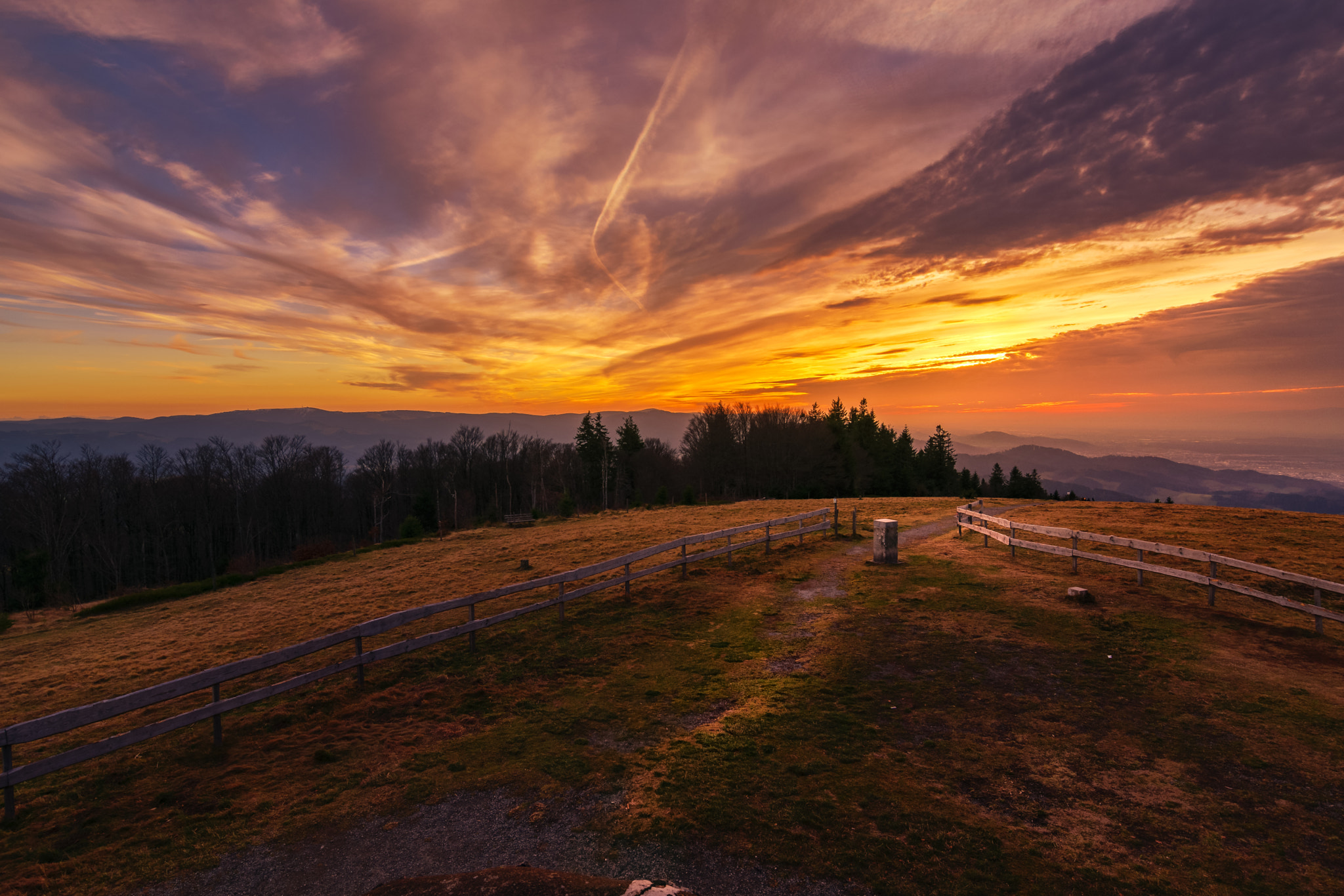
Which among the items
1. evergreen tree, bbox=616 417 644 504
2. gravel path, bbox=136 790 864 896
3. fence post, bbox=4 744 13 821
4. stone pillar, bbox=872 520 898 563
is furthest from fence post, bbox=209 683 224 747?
evergreen tree, bbox=616 417 644 504

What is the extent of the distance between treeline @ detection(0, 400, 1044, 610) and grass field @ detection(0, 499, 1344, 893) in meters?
39.6

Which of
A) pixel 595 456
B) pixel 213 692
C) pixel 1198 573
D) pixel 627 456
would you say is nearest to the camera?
pixel 213 692

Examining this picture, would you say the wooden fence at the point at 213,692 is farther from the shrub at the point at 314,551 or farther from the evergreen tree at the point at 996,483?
the evergreen tree at the point at 996,483

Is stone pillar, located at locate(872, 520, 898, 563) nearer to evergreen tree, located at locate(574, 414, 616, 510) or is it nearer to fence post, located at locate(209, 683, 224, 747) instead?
fence post, located at locate(209, 683, 224, 747)

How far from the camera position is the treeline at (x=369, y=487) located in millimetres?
56281

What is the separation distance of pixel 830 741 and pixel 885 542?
39.5ft

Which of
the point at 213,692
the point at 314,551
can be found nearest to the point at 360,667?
the point at 213,692

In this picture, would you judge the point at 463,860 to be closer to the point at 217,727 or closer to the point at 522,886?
the point at 522,886

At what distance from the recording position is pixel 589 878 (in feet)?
12.6

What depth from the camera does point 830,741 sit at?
25.2 feet

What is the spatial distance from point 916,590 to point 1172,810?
9.24 metres

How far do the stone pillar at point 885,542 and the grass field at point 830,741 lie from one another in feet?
8.95

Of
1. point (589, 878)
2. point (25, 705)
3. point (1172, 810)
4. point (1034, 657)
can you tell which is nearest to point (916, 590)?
point (1034, 657)

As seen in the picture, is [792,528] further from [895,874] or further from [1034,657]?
[895,874]
